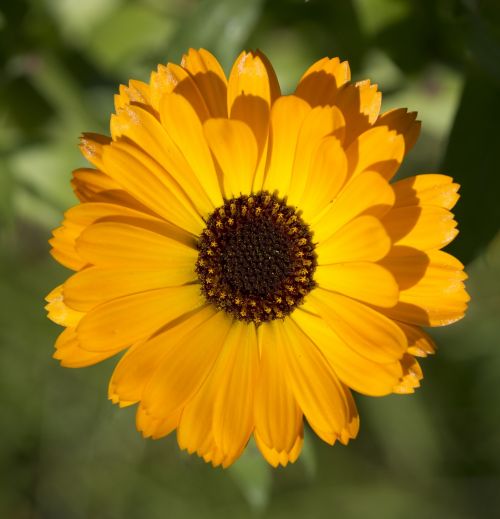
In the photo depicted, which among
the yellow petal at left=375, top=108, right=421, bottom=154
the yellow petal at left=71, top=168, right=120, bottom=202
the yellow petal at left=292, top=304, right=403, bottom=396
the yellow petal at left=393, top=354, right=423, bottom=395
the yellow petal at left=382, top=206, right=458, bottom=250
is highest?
the yellow petal at left=71, top=168, right=120, bottom=202

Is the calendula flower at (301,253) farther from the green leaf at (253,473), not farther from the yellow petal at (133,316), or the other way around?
the green leaf at (253,473)

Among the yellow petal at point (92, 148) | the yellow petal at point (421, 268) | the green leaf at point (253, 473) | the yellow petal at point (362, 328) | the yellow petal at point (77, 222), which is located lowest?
the green leaf at point (253, 473)

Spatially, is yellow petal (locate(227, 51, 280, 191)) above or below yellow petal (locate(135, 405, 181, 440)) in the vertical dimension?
above

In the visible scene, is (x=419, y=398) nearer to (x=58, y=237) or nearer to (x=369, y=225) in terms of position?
(x=369, y=225)

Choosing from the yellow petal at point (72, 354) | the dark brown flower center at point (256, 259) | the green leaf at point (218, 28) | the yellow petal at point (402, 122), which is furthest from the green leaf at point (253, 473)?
the green leaf at point (218, 28)

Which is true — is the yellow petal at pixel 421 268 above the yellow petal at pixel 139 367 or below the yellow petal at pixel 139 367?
below

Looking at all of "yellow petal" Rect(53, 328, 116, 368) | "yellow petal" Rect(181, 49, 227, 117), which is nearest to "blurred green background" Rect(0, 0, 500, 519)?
"yellow petal" Rect(181, 49, 227, 117)

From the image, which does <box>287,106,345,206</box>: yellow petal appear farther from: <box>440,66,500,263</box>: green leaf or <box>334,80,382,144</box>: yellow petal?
<box>440,66,500,263</box>: green leaf
